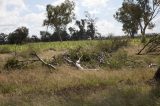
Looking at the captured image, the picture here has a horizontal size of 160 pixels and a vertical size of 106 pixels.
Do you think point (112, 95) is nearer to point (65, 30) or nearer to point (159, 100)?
point (159, 100)

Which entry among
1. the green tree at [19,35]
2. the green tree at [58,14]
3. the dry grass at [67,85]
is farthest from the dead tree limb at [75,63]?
the green tree at [58,14]

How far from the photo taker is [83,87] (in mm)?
16828

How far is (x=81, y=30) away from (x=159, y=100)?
275 feet

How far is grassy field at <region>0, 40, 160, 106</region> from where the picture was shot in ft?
40.3

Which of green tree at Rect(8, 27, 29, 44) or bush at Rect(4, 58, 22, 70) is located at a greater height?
green tree at Rect(8, 27, 29, 44)

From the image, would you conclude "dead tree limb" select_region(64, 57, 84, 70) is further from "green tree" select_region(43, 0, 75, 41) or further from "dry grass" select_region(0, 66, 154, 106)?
"green tree" select_region(43, 0, 75, 41)

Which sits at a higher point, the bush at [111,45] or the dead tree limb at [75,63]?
the bush at [111,45]

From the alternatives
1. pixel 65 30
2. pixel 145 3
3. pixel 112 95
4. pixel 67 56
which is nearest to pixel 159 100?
pixel 112 95

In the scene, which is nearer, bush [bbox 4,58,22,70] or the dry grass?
the dry grass

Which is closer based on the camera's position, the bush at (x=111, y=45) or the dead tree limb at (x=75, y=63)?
the dead tree limb at (x=75, y=63)

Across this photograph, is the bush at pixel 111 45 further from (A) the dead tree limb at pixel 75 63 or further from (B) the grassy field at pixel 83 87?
(A) the dead tree limb at pixel 75 63

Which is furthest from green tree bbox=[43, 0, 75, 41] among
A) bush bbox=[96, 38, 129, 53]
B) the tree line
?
bush bbox=[96, 38, 129, 53]

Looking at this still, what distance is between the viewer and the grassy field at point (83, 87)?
12.3 metres

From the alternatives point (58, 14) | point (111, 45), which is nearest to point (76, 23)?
point (58, 14)
